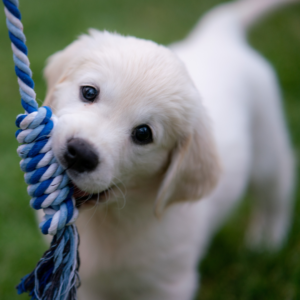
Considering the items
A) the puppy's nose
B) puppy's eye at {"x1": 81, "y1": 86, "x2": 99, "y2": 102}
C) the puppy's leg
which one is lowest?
the puppy's leg

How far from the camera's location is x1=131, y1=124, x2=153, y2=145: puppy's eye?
179 cm

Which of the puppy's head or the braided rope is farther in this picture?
the puppy's head

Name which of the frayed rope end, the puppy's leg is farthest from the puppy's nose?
the puppy's leg

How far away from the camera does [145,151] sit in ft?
6.12

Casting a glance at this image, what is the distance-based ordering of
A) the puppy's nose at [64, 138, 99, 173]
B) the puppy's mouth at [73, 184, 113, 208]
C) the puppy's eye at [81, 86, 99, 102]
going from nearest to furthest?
the puppy's nose at [64, 138, 99, 173] < the puppy's mouth at [73, 184, 113, 208] < the puppy's eye at [81, 86, 99, 102]

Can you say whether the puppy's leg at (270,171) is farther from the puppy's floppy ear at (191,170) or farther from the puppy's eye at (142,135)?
the puppy's eye at (142,135)

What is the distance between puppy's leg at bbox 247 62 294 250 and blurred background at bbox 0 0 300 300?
0.47 feet

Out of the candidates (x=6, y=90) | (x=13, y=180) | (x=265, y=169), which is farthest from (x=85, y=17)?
(x=265, y=169)

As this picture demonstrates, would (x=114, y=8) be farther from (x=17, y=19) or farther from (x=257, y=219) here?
(x=17, y=19)

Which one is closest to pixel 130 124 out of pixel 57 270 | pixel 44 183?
pixel 44 183

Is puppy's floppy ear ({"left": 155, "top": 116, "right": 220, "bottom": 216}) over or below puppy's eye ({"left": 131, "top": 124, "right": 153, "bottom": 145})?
below

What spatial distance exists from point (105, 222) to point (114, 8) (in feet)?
18.3

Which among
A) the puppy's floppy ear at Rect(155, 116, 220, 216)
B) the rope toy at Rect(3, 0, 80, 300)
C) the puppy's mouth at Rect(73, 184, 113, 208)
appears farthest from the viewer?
the puppy's floppy ear at Rect(155, 116, 220, 216)

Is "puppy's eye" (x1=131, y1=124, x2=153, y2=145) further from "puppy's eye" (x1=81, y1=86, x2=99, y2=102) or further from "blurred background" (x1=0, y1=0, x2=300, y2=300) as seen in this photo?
"blurred background" (x1=0, y1=0, x2=300, y2=300)
